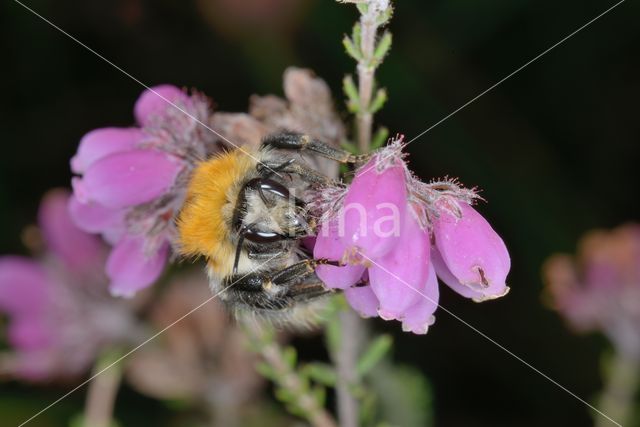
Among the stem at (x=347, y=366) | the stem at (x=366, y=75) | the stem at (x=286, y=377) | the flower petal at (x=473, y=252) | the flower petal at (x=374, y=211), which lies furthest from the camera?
the stem at (x=347, y=366)

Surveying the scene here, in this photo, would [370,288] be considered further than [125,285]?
No

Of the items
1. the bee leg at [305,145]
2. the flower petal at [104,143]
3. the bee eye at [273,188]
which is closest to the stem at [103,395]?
the flower petal at [104,143]

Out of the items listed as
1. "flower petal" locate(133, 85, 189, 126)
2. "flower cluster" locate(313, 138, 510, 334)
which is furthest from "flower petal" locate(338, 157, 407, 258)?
"flower petal" locate(133, 85, 189, 126)

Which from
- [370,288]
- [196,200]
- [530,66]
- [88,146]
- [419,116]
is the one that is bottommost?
[370,288]

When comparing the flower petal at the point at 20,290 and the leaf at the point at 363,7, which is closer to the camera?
the leaf at the point at 363,7

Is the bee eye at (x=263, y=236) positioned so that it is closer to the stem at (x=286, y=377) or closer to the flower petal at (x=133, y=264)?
the flower petal at (x=133, y=264)

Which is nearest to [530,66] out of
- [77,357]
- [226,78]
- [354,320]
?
[226,78]

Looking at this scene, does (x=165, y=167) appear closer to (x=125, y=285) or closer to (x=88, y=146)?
(x=88, y=146)

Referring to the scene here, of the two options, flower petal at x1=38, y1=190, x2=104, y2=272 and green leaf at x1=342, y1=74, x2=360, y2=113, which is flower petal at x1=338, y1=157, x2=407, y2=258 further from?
flower petal at x1=38, y1=190, x2=104, y2=272
